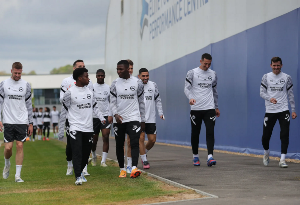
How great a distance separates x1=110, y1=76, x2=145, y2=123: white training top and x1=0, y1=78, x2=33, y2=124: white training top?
1.62 meters

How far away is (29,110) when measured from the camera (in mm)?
9648

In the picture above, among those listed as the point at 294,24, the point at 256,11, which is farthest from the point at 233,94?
the point at 294,24

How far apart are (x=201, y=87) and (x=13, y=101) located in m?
3.85

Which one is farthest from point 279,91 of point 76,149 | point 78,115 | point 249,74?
point 76,149

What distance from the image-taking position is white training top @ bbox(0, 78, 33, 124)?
30.9 feet

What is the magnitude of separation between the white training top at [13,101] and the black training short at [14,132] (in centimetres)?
7

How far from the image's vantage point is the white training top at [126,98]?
30.3 feet

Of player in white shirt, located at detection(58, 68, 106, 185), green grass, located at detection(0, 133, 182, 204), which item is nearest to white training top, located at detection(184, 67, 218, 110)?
green grass, located at detection(0, 133, 182, 204)

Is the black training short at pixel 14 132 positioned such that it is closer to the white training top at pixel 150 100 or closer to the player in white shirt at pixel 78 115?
the player in white shirt at pixel 78 115

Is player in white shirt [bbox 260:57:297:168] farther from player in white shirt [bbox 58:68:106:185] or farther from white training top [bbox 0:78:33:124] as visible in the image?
white training top [bbox 0:78:33:124]

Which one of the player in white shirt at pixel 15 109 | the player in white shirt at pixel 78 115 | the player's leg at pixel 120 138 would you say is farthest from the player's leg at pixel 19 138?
the player's leg at pixel 120 138

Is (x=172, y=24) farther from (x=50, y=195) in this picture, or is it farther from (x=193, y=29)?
(x=50, y=195)

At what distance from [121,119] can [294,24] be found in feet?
18.4

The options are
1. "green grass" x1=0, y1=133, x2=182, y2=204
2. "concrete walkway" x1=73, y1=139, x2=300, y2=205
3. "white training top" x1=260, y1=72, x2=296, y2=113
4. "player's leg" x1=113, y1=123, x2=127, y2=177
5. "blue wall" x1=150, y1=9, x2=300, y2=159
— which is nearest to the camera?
"concrete walkway" x1=73, y1=139, x2=300, y2=205
